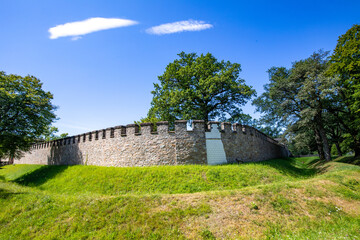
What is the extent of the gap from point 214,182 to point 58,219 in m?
6.64

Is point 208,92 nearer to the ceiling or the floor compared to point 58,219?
nearer to the ceiling

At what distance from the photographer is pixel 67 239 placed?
5.00 metres

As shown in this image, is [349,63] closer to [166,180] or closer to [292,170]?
[292,170]

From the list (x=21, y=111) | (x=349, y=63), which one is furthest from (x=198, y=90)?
(x=21, y=111)

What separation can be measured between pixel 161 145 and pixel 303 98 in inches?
594

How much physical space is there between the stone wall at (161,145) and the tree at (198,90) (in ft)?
17.6

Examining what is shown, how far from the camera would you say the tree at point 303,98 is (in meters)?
16.8

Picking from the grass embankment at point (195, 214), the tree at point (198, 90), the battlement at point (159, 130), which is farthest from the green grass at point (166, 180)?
the tree at point (198, 90)

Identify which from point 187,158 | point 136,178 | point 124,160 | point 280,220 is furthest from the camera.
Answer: point 124,160

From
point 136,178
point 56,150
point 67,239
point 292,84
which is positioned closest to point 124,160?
point 136,178

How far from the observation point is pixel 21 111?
17875 mm

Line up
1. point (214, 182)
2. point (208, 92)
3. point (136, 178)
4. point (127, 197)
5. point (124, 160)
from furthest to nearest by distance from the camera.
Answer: point (208, 92) → point (124, 160) → point (136, 178) → point (214, 182) → point (127, 197)

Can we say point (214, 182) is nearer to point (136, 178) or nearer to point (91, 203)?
point (136, 178)

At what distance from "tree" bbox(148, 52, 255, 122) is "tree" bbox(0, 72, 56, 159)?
12.3m
